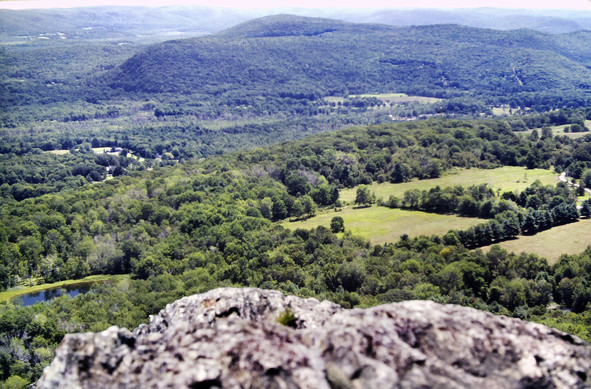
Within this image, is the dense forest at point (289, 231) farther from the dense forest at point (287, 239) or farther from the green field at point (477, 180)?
the green field at point (477, 180)

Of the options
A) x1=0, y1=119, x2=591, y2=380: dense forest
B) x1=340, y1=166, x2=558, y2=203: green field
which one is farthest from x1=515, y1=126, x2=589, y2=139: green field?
x1=340, y1=166, x2=558, y2=203: green field

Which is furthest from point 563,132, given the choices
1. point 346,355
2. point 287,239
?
point 346,355

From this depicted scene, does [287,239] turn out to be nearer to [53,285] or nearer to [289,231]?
[289,231]

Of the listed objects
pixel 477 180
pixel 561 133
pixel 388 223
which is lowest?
pixel 388 223

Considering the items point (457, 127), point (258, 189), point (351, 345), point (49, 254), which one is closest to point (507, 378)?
point (351, 345)

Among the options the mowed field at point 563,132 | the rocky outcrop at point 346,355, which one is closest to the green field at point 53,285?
the rocky outcrop at point 346,355

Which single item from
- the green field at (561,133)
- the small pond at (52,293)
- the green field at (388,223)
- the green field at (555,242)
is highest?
the green field at (561,133)
